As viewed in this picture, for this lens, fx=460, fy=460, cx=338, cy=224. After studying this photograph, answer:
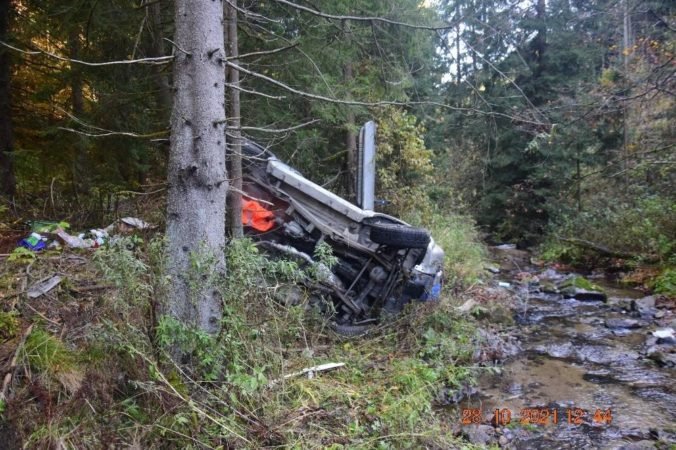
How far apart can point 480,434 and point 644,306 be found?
6.25 metres

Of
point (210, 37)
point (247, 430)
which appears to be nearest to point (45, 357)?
point (247, 430)

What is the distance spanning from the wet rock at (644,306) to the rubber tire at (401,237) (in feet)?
17.7

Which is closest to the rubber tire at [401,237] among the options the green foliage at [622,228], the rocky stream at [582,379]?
the rocky stream at [582,379]

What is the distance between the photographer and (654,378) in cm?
564

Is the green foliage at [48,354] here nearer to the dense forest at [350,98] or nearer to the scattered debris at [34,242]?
the dense forest at [350,98]

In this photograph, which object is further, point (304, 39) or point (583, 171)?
point (583, 171)

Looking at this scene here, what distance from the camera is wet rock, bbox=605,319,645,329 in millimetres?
7727

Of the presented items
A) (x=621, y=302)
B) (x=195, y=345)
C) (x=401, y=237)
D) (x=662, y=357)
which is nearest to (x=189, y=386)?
(x=195, y=345)

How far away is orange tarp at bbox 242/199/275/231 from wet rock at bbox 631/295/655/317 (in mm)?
6987

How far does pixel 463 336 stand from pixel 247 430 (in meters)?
4.21

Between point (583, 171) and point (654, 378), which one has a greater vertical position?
point (583, 171)

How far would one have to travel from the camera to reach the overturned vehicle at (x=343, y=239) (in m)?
5.68

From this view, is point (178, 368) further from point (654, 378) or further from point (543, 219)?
point (543, 219)

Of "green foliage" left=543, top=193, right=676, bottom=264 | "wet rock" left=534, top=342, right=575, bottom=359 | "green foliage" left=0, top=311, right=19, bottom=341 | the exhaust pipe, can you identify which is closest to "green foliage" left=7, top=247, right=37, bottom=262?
"green foliage" left=0, top=311, right=19, bottom=341
